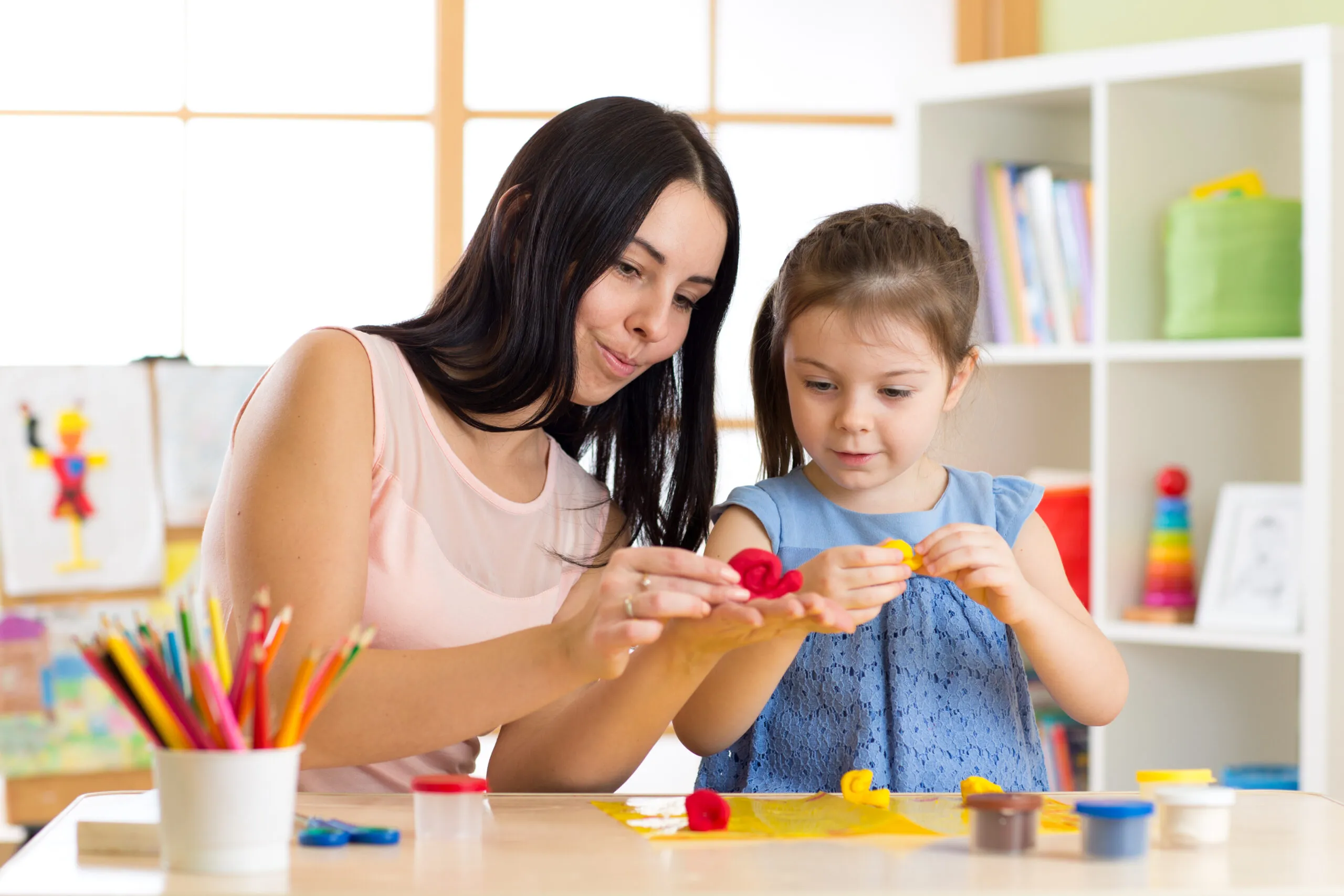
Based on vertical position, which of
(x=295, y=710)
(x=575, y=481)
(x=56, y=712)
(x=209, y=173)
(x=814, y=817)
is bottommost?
(x=56, y=712)

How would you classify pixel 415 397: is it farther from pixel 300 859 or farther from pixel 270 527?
pixel 300 859

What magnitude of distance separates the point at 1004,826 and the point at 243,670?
474mm

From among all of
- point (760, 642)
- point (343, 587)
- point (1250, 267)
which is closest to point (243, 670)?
point (343, 587)

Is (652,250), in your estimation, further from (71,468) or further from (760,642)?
(71,468)

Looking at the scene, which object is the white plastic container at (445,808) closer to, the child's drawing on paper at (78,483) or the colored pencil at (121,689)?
the colored pencil at (121,689)

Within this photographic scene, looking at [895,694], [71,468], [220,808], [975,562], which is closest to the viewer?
[220,808]

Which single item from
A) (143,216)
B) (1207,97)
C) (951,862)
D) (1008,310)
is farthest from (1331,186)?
(143,216)

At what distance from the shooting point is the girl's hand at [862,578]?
1.07m

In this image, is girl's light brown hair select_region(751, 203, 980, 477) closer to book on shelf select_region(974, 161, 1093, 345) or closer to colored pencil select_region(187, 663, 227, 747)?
colored pencil select_region(187, 663, 227, 747)

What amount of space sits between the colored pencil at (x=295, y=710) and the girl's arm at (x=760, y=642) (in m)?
0.37

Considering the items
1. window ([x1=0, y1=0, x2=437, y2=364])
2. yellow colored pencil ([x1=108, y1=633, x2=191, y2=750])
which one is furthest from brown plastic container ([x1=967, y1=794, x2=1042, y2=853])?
window ([x1=0, y1=0, x2=437, y2=364])

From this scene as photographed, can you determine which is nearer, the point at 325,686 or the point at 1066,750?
the point at 325,686

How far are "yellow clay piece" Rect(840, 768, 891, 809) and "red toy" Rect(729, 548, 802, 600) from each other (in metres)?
0.16

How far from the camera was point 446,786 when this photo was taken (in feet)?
3.01
